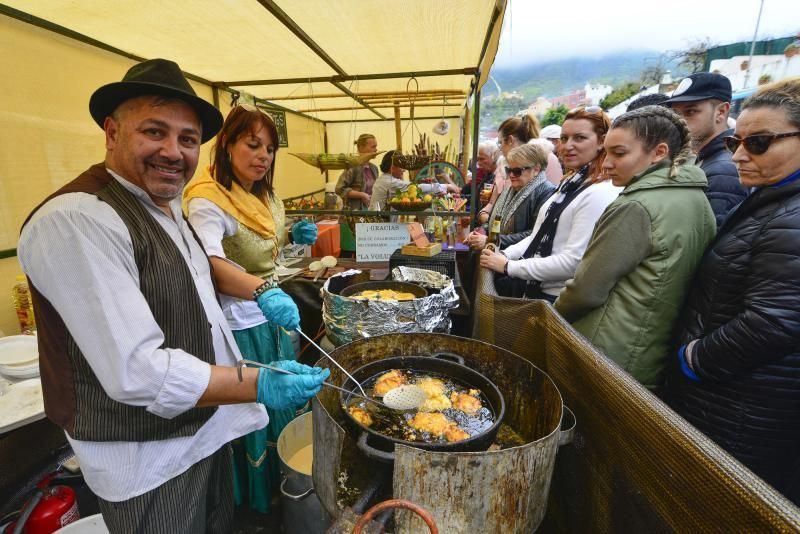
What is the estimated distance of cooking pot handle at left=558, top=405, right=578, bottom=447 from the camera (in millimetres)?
1222

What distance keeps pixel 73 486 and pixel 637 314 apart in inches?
137

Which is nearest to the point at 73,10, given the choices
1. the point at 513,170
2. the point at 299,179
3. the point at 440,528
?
the point at 513,170

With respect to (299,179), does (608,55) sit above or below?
above

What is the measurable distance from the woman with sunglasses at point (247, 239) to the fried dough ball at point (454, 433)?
3.40ft

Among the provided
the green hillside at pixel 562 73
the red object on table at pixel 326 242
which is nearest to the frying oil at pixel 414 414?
the red object on table at pixel 326 242

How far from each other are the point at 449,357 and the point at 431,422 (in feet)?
1.45

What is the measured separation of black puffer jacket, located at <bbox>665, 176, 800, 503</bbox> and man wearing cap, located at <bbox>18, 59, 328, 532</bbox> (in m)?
1.73

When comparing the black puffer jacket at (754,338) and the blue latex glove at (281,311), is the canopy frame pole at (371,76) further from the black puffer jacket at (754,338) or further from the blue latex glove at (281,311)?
the blue latex glove at (281,311)

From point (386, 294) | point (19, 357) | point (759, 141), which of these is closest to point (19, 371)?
point (19, 357)

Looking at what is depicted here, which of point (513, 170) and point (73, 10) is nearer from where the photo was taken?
point (73, 10)

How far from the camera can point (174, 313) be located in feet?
4.18

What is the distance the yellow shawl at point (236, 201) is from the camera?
2137 millimetres

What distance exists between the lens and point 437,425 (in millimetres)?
1438

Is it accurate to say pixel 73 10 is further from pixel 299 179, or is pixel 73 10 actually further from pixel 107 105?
pixel 299 179
